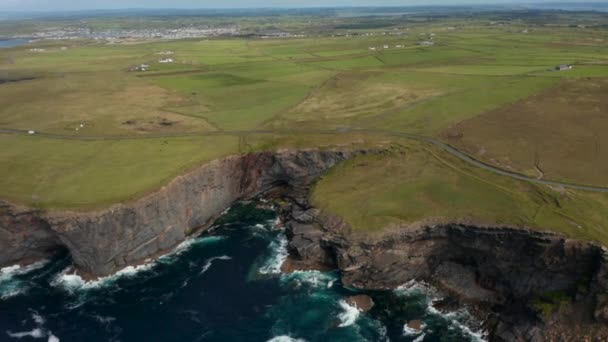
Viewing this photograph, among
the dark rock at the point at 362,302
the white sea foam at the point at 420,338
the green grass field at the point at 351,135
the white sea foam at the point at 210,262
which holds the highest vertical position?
the green grass field at the point at 351,135

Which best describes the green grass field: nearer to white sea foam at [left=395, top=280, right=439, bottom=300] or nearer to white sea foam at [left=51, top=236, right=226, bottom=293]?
white sea foam at [left=395, top=280, right=439, bottom=300]

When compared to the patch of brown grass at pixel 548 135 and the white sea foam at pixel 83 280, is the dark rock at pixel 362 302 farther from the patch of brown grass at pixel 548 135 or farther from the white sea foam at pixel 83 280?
the patch of brown grass at pixel 548 135

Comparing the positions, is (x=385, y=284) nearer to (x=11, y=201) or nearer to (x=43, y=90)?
(x=11, y=201)

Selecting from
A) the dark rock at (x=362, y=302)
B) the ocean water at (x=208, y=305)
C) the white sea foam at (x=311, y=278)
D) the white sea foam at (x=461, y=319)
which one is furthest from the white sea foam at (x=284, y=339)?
the white sea foam at (x=461, y=319)

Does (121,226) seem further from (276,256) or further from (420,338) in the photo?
(420,338)

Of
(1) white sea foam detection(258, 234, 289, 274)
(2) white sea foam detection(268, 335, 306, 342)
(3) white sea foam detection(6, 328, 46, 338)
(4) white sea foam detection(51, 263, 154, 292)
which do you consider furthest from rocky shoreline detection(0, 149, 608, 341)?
(3) white sea foam detection(6, 328, 46, 338)

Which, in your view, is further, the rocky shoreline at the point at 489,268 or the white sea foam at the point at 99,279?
the white sea foam at the point at 99,279
